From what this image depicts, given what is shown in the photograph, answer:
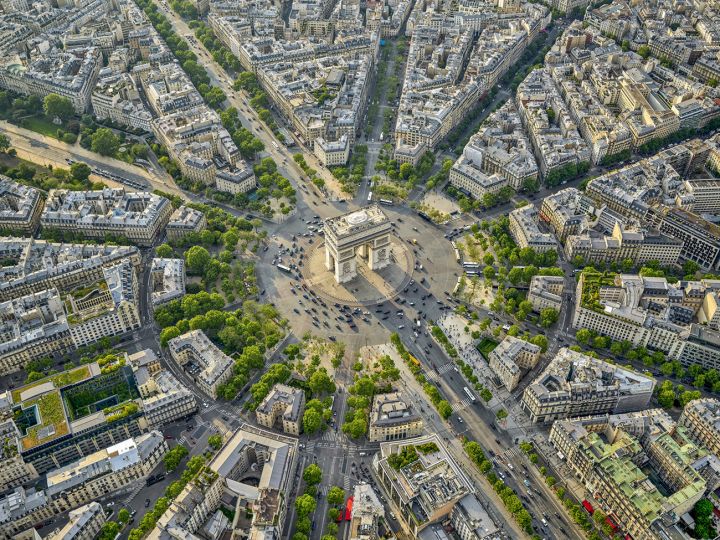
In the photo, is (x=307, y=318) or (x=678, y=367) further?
(x=307, y=318)

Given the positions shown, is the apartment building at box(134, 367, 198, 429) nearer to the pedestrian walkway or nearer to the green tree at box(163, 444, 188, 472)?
the green tree at box(163, 444, 188, 472)

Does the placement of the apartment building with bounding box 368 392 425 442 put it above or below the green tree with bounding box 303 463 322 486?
above

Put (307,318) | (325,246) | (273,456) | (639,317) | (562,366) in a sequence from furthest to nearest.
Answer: (325,246), (307,318), (639,317), (562,366), (273,456)

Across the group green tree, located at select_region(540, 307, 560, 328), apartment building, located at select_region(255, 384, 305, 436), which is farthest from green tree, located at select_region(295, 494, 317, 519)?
green tree, located at select_region(540, 307, 560, 328)

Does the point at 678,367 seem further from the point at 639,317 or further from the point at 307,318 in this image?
the point at 307,318

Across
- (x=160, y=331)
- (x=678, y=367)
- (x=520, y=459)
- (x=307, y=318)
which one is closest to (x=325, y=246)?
(x=307, y=318)

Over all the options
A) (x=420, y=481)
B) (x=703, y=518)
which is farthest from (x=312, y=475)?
(x=703, y=518)
